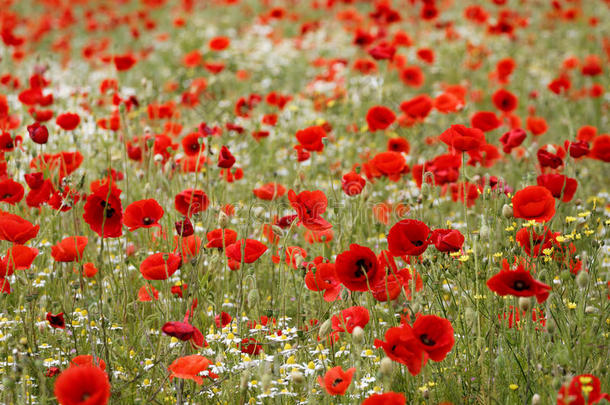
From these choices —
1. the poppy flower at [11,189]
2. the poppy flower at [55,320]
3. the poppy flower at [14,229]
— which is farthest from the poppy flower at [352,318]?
the poppy flower at [11,189]

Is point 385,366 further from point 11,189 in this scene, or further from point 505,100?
point 505,100

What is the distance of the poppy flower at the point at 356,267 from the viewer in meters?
2.21

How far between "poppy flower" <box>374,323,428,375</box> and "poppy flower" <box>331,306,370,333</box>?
24cm

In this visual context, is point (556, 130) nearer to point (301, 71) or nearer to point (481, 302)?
point (301, 71)

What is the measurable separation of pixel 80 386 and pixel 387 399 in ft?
2.68

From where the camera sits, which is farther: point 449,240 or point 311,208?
point 311,208

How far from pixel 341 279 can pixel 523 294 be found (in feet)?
1.95

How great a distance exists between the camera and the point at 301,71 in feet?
28.0

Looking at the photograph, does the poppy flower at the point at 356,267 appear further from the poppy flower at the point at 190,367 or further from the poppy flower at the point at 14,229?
the poppy flower at the point at 14,229

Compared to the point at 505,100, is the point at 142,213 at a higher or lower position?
higher

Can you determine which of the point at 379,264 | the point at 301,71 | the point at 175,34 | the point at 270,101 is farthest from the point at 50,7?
the point at 379,264

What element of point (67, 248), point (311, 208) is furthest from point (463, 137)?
point (67, 248)

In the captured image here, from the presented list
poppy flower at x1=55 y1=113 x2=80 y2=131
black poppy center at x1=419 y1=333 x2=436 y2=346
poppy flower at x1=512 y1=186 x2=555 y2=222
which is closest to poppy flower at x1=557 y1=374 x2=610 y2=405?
black poppy center at x1=419 y1=333 x2=436 y2=346

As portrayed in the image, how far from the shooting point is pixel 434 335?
2014mm
